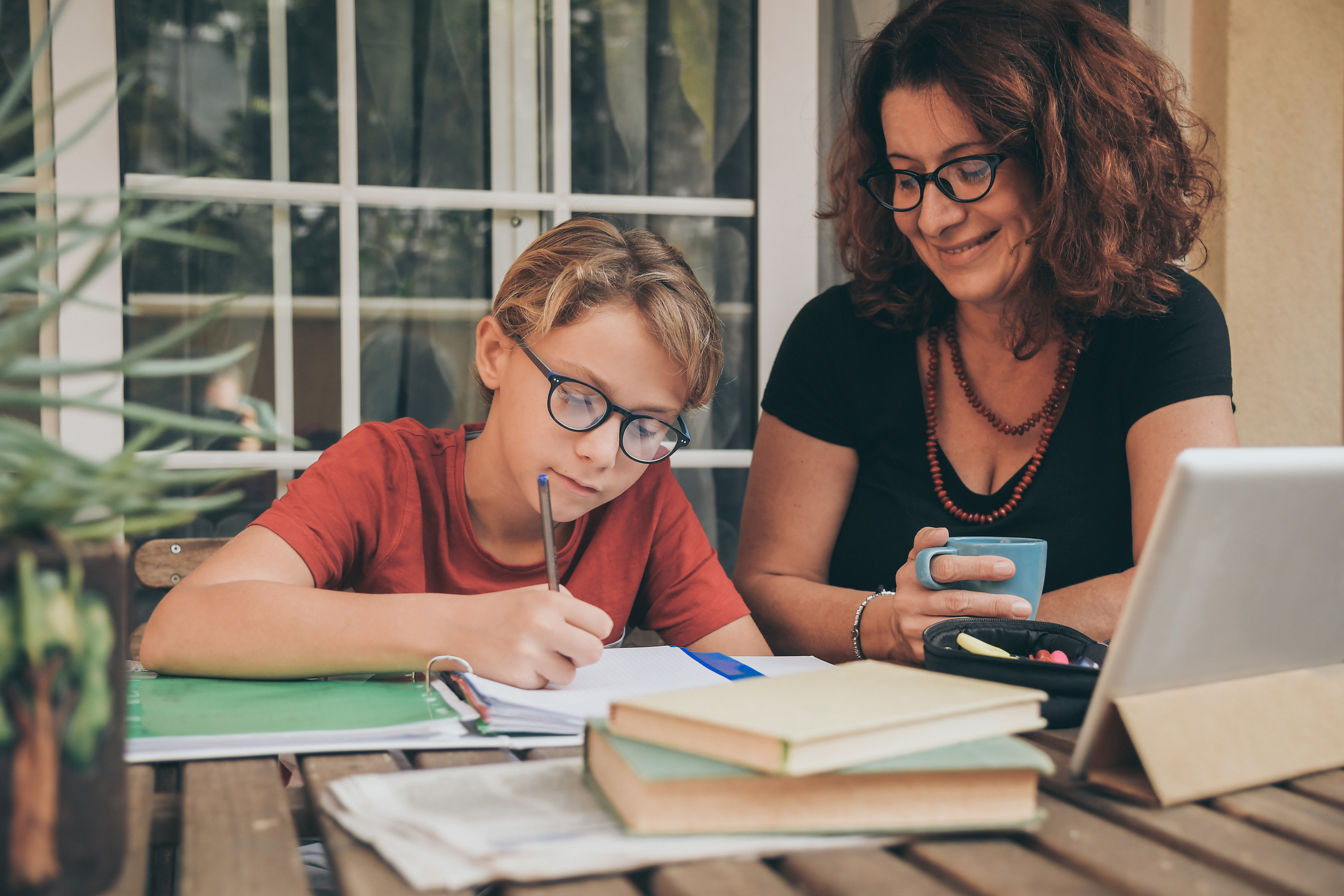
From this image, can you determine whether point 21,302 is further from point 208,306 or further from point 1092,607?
point 1092,607

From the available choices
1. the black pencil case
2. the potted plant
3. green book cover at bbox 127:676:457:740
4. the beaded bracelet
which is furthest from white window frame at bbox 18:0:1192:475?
the potted plant

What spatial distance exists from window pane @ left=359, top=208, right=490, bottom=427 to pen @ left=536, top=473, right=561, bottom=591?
2.68 feet

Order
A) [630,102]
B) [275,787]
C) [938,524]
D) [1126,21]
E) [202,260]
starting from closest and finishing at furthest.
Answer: [275,787]
[938,524]
[202,260]
[630,102]
[1126,21]

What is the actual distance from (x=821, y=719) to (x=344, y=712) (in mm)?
457

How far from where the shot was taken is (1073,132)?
1.44 m

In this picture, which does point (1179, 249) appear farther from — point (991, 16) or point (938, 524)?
point (938, 524)

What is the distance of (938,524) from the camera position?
1.54 m

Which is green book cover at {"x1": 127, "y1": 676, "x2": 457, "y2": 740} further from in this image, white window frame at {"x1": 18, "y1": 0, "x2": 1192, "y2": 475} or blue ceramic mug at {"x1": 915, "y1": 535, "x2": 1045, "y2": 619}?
white window frame at {"x1": 18, "y1": 0, "x2": 1192, "y2": 475}

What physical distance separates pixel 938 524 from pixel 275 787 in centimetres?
110

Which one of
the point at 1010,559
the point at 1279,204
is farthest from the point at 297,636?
the point at 1279,204

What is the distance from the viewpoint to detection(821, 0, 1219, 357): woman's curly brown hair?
1.42 metres

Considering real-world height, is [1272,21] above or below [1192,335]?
above

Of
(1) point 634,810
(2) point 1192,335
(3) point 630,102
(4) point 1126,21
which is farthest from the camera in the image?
(4) point 1126,21

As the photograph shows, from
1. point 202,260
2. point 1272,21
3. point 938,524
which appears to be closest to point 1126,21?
point 1272,21
